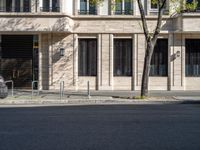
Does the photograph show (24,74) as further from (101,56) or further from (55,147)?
(55,147)

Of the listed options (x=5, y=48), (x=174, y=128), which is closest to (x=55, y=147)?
(x=174, y=128)

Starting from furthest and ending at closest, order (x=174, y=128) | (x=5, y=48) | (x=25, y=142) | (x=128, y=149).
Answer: (x=5, y=48) → (x=174, y=128) → (x=25, y=142) → (x=128, y=149)

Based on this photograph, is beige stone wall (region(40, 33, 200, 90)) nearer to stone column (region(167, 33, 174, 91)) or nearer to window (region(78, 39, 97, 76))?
stone column (region(167, 33, 174, 91))

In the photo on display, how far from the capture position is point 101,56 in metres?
32.1

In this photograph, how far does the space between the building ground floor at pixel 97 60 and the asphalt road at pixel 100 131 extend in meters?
15.1

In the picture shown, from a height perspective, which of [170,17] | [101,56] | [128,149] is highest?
[170,17]

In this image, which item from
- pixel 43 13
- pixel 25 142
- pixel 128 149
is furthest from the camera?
pixel 43 13

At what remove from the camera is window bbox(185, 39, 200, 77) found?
32312 mm

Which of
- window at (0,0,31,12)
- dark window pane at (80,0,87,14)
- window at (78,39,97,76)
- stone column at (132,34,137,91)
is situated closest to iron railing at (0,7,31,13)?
window at (0,0,31,12)

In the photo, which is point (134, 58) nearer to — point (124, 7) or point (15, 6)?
point (124, 7)

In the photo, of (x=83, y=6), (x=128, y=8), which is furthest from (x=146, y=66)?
(x=83, y=6)

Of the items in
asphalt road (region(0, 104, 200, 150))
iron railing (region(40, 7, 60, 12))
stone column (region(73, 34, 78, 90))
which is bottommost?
asphalt road (region(0, 104, 200, 150))

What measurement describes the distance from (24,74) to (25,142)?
21937 mm

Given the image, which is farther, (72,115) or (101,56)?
(101,56)
